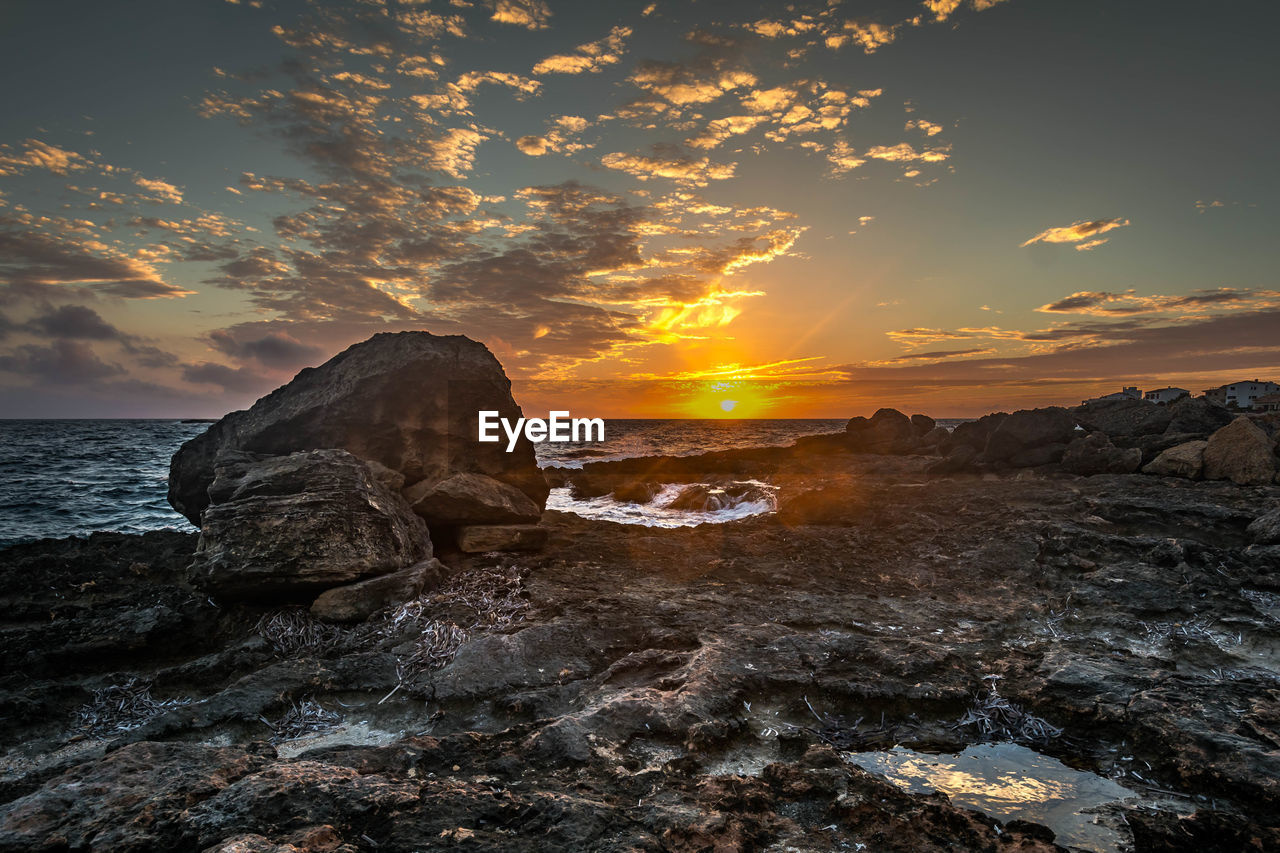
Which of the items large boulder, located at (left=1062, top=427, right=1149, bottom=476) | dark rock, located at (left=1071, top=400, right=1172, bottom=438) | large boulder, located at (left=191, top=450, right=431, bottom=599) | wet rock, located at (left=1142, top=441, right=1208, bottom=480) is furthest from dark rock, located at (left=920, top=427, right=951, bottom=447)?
large boulder, located at (left=191, top=450, right=431, bottom=599)

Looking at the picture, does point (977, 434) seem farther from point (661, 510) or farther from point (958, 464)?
point (661, 510)

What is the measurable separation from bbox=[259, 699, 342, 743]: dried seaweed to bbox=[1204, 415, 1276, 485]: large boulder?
18.0m

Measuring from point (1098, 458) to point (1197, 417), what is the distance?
5484 millimetres

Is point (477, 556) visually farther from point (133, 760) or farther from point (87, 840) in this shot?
point (87, 840)

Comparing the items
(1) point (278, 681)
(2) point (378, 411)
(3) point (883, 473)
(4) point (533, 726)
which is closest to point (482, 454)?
(2) point (378, 411)

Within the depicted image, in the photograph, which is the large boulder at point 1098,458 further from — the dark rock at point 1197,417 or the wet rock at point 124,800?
the wet rock at point 124,800

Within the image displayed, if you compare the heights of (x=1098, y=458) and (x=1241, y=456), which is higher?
(x=1241, y=456)

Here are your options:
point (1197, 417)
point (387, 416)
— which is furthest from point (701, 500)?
point (1197, 417)

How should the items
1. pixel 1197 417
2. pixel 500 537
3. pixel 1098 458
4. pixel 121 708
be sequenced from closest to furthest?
1. pixel 121 708
2. pixel 500 537
3. pixel 1098 458
4. pixel 1197 417

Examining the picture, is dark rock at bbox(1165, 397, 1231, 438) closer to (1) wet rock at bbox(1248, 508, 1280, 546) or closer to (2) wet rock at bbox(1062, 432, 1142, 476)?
(2) wet rock at bbox(1062, 432, 1142, 476)

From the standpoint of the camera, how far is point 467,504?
9.66 metres

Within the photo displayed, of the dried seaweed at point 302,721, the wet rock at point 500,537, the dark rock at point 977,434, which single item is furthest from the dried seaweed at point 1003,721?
the dark rock at point 977,434

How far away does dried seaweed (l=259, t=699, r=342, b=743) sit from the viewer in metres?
4.43

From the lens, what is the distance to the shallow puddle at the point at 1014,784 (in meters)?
3.31
